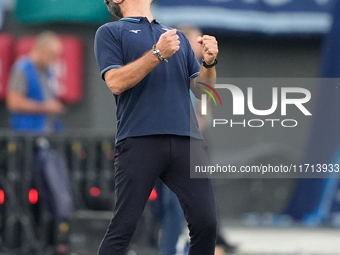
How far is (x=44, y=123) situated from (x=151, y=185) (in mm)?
3286

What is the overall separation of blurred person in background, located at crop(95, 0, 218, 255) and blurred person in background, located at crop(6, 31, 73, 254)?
8.70ft

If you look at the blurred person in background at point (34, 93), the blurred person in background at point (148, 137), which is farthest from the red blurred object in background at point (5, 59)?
the blurred person in background at point (148, 137)

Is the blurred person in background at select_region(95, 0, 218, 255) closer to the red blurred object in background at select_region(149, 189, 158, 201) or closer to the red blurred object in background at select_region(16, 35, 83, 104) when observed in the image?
the red blurred object in background at select_region(149, 189, 158, 201)

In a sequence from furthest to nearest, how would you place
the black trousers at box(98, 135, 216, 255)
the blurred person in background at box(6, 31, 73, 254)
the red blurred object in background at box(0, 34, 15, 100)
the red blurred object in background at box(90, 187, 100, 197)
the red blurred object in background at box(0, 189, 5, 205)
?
the red blurred object in background at box(0, 34, 15, 100), the red blurred object in background at box(90, 187, 100, 197), the red blurred object in background at box(0, 189, 5, 205), the blurred person in background at box(6, 31, 73, 254), the black trousers at box(98, 135, 216, 255)

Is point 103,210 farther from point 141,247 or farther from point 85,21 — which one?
point 85,21

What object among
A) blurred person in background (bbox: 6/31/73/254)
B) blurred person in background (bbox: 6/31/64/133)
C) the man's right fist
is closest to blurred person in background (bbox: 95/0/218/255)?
the man's right fist

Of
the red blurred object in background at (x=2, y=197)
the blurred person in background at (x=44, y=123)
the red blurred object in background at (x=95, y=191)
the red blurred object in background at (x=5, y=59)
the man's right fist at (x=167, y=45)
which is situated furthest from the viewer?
the red blurred object in background at (x=5, y=59)

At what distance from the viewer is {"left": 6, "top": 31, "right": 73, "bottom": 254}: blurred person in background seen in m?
6.43

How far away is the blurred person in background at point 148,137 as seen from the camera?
3773 millimetres

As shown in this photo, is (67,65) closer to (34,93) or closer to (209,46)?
(34,93)

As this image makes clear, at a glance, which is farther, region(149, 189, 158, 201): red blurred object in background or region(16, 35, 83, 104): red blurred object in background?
region(16, 35, 83, 104): red blurred object in background

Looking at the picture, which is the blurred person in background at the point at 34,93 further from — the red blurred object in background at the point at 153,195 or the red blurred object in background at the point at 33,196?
the red blurred object in background at the point at 153,195

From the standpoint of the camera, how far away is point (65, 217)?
647 cm

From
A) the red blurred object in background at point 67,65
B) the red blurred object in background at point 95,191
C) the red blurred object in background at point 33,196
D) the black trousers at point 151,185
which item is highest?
the black trousers at point 151,185
